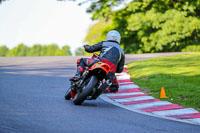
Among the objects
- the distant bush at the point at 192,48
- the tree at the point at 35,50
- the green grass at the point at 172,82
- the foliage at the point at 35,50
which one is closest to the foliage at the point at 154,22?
the distant bush at the point at 192,48

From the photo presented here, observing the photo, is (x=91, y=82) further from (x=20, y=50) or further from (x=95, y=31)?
(x=20, y=50)

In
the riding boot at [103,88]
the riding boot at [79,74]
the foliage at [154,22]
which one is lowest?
the riding boot at [103,88]

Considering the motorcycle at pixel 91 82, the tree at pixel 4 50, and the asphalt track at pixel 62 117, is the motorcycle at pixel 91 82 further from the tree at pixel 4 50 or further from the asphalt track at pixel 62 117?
the tree at pixel 4 50

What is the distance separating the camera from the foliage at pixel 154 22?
109ft

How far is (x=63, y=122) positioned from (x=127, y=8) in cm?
3014

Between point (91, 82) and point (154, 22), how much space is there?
2602 centimetres

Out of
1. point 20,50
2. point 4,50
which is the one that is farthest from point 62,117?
point 4,50

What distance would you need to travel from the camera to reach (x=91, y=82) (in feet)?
27.5

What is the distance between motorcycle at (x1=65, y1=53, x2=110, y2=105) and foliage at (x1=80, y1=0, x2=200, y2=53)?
25.1m

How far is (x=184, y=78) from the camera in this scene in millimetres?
13547

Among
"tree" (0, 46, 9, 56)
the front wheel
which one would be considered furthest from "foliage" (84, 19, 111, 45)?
"tree" (0, 46, 9, 56)

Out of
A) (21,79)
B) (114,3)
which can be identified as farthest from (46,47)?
(21,79)

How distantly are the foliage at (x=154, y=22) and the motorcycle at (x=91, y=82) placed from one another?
2507 cm

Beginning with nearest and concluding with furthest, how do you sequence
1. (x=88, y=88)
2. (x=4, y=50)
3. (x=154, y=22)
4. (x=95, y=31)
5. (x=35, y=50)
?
(x=88, y=88) < (x=154, y=22) < (x=95, y=31) < (x=35, y=50) < (x=4, y=50)
